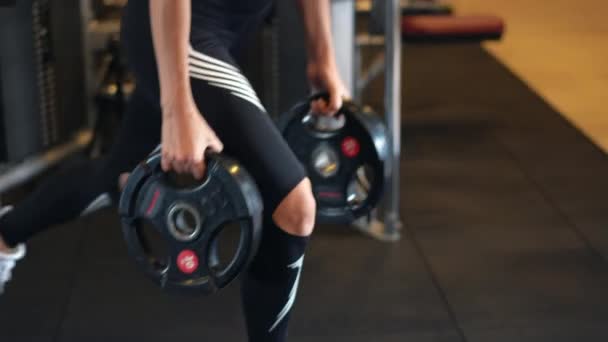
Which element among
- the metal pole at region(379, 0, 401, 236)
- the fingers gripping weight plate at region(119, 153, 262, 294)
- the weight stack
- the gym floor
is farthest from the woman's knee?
the weight stack

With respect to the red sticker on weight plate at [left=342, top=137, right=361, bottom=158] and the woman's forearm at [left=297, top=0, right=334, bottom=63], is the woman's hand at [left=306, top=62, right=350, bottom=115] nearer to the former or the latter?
the woman's forearm at [left=297, top=0, right=334, bottom=63]

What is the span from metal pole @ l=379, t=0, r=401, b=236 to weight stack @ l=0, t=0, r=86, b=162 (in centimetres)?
125

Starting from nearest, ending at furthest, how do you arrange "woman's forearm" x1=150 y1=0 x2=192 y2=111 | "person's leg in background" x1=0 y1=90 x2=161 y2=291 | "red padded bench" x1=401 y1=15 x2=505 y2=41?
"woman's forearm" x1=150 y1=0 x2=192 y2=111 < "person's leg in background" x1=0 y1=90 x2=161 y2=291 < "red padded bench" x1=401 y1=15 x2=505 y2=41

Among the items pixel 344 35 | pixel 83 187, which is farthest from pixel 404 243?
pixel 83 187

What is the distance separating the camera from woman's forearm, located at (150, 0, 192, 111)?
1.56 m

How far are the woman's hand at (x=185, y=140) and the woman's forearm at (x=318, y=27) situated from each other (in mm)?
421

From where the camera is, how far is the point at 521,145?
391 centimetres

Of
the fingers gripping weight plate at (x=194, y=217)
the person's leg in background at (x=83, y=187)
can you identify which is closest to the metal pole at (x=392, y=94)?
the person's leg in background at (x=83, y=187)

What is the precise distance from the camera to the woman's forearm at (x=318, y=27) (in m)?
1.92

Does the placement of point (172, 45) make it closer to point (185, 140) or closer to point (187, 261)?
point (185, 140)

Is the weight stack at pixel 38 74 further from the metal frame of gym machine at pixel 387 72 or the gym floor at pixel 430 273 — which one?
the metal frame of gym machine at pixel 387 72

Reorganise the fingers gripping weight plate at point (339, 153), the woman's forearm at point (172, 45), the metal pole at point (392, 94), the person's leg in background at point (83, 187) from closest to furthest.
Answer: the woman's forearm at point (172, 45) → the person's leg in background at point (83, 187) → the fingers gripping weight plate at point (339, 153) → the metal pole at point (392, 94)

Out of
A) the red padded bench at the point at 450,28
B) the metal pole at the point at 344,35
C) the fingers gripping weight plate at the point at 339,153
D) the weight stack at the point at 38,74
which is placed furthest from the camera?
the red padded bench at the point at 450,28

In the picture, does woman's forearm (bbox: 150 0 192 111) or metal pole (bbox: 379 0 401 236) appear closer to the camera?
woman's forearm (bbox: 150 0 192 111)
